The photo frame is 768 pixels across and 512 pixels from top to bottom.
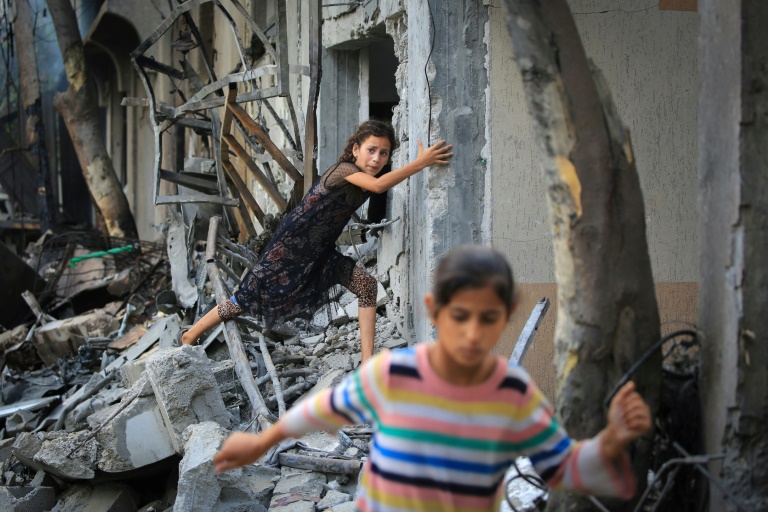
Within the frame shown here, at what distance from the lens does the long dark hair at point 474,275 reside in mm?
1802

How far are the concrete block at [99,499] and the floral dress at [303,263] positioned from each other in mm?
1325

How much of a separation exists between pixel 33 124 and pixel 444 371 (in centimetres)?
1564

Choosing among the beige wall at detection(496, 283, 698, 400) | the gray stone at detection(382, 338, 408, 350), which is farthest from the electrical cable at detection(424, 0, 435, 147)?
the gray stone at detection(382, 338, 408, 350)

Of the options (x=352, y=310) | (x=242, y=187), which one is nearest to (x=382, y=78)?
(x=242, y=187)

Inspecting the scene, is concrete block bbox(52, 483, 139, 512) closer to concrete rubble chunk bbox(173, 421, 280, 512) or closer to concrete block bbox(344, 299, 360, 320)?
concrete rubble chunk bbox(173, 421, 280, 512)

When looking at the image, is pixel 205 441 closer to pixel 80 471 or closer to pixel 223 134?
pixel 80 471

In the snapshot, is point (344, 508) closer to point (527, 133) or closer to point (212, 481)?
point (212, 481)

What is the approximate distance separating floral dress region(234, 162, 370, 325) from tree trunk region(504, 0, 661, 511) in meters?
2.50

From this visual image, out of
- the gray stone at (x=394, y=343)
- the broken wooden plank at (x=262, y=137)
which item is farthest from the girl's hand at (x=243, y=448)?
the broken wooden plank at (x=262, y=137)

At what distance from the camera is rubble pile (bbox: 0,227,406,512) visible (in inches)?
149

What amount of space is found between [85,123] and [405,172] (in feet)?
37.3

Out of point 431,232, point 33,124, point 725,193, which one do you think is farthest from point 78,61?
point 725,193

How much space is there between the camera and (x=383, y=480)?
1891mm

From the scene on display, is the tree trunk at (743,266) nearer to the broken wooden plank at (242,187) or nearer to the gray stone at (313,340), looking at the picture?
the gray stone at (313,340)
